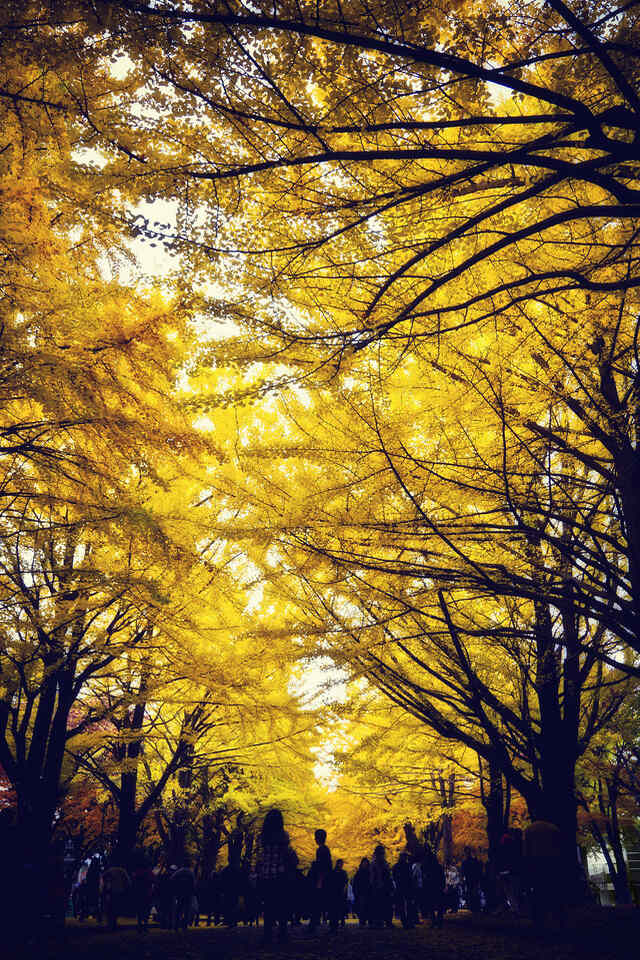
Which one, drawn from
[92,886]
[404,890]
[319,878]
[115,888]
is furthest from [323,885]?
[92,886]

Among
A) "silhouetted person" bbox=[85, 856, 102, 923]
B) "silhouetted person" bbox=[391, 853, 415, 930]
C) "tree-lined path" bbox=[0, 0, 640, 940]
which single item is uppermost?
"tree-lined path" bbox=[0, 0, 640, 940]

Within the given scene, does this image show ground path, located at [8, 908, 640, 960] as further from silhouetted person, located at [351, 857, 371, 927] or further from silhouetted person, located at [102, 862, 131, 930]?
silhouetted person, located at [351, 857, 371, 927]

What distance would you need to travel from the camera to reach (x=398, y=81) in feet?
9.68

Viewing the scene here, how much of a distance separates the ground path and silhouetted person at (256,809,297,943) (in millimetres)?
316

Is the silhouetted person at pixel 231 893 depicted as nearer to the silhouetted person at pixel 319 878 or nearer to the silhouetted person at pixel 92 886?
the silhouetted person at pixel 319 878

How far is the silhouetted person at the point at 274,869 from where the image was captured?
6.66m

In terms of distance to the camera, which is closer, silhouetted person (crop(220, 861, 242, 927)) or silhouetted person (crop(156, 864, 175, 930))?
silhouetted person (crop(156, 864, 175, 930))

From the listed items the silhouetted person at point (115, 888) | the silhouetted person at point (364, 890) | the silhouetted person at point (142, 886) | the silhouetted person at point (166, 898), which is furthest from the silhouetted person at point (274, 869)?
the silhouetted person at point (364, 890)

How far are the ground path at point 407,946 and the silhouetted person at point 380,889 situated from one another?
2263 millimetres

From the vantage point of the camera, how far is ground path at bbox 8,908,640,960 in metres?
5.11

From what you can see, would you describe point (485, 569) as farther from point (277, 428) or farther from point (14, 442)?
point (14, 442)

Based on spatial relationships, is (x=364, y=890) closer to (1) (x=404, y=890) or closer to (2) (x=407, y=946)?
(1) (x=404, y=890)

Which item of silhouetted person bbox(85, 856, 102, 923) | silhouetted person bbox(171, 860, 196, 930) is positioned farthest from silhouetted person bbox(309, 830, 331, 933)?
A: silhouetted person bbox(85, 856, 102, 923)

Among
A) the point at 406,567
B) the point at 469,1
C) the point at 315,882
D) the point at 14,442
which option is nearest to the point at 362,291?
the point at 469,1
